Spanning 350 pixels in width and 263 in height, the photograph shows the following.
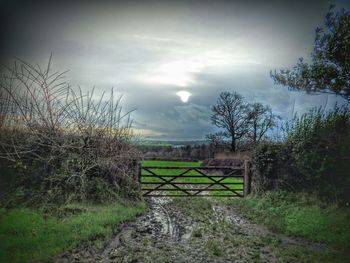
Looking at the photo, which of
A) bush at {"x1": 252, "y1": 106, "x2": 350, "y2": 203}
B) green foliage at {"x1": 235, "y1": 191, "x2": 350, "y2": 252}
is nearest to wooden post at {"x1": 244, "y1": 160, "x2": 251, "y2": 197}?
bush at {"x1": 252, "y1": 106, "x2": 350, "y2": 203}

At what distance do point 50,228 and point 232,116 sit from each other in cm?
1268

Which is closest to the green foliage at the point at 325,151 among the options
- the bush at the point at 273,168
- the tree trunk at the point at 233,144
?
the bush at the point at 273,168

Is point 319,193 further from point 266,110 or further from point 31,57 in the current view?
point 266,110

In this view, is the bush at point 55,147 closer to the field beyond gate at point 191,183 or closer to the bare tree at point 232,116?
the field beyond gate at point 191,183

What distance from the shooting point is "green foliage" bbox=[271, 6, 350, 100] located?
584cm

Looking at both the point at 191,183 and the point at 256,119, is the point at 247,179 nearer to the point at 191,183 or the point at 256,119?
the point at 191,183

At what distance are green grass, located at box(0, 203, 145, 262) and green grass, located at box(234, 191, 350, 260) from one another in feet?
9.75

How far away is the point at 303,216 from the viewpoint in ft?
17.2

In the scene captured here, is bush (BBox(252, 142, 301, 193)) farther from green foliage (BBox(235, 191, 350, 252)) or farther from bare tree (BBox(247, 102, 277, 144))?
bare tree (BBox(247, 102, 277, 144))

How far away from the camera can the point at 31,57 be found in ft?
12.3

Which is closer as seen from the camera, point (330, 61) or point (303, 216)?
point (303, 216)

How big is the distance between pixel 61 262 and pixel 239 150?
40.4ft

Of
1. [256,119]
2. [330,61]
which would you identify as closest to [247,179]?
[330,61]

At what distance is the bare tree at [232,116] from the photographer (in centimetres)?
1491
